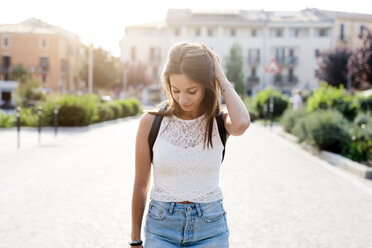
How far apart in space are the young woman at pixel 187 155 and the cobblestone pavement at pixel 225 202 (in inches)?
99.2

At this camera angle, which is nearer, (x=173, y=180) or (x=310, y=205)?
(x=173, y=180)

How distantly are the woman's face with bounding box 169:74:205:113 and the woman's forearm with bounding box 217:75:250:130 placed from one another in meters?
0.14

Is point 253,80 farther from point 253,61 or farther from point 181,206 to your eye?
point 181,206

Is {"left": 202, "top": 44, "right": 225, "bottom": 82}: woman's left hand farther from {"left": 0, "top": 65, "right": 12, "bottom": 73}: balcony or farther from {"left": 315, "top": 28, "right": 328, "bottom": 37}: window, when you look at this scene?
{"left": 0, "top": 65, "right": 12, "bottom": 73}: balcony

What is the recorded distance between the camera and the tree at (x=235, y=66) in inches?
2744

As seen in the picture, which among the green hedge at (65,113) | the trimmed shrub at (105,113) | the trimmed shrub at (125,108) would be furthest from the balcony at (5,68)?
the green hedge at (65,113)

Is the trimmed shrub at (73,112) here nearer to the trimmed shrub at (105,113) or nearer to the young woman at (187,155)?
the trimmed shrub at (105,113)

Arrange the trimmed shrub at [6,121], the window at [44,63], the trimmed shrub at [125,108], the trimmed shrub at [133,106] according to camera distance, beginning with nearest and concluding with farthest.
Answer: the trimmed shrub at [6,121]
the trimmed shrub at [125,108]
the trimmed shrub at [133,106]
the window at [44,63]

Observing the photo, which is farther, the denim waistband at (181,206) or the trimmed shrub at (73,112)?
the trimmed shrub at (73,112)

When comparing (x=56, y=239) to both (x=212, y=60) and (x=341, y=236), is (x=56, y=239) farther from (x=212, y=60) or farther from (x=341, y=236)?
(x=212, y=60)

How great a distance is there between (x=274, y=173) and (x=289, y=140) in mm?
7528

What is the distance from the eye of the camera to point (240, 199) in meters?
7.14

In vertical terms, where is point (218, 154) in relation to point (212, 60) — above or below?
below

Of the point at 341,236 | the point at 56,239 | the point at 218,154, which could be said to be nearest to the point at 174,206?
the point at 218,154
